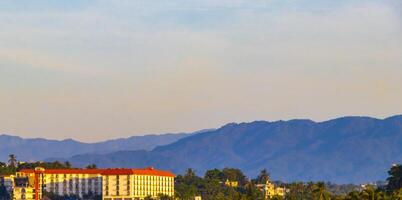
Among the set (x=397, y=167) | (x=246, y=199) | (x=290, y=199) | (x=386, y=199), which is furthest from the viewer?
(x=290, y=199)

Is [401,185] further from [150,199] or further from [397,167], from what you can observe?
[150,199]

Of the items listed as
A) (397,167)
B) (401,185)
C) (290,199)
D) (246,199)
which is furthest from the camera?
(290,199)

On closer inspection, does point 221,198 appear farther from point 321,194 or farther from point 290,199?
point 321,194

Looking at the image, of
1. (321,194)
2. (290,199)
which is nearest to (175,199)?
(290,199)

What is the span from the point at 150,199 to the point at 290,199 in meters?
22.8

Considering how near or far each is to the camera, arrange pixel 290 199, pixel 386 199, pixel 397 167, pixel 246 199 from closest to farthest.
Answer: pixel 386 199 < pixel 246 199 < pixel 397 167 < pixel 290 199

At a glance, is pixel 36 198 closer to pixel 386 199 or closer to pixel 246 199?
pixel 246 199

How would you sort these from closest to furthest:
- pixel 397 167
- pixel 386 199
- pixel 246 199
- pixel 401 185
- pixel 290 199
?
pixel 386 199, pixel 246 199, pixel 401 185, pixel 397 167, pixel 290 199

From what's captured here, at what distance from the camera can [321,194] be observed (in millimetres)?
137375

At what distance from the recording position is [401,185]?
6107 inches

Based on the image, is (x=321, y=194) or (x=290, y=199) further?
(x=290, y=199)

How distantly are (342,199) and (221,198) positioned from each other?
79.7 metres

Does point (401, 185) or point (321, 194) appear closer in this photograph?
point (321, 194)

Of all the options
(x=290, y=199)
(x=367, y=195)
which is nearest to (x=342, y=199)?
(x=367, y=195)
